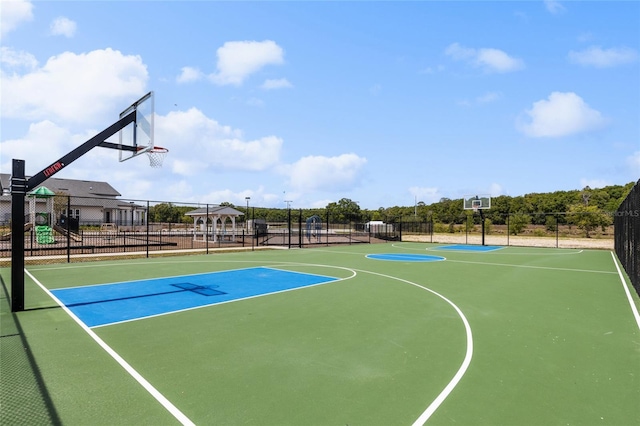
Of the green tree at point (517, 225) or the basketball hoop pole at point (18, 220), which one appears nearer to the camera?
the basketball hoop pole at point (18, 220)

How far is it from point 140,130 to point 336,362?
8.06 metres

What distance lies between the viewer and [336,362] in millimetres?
4578

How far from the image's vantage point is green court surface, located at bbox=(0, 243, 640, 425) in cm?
341

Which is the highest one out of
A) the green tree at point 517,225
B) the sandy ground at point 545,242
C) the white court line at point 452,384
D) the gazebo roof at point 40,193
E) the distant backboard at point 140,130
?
the distant backboard at point 140,130

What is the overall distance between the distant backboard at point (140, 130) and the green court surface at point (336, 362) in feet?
13.5

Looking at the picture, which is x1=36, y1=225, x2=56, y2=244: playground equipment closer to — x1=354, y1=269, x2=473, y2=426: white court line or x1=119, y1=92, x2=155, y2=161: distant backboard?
x1=119, y1=92, x2=155, y2=161: distant backboard

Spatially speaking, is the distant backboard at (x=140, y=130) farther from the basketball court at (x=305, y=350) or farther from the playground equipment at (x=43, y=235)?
the playground equipment at (x=43, y=235)

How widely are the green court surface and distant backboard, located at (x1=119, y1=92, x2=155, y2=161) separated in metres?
4.11

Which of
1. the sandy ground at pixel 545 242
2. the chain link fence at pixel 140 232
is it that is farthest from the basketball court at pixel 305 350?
the sandy ground at pixel 545 242

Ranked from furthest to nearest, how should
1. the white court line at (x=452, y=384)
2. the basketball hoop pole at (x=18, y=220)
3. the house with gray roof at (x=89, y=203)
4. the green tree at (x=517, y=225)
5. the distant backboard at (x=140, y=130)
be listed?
the house with gray roof at (x=89, y=203) → the green tree at (x=517, y=225) → the distant backboard at (x=140, y=130) → the basketball hoop pole at (x=18, y=220) → the white court line at (x=452, y=384)

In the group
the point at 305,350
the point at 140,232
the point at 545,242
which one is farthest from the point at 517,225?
the point at 305,350

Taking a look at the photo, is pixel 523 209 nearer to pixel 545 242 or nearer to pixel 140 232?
pixel 545 242

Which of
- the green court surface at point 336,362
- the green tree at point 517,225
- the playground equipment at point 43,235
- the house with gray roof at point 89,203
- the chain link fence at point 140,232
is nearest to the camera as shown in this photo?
the green court surface at point 336,362

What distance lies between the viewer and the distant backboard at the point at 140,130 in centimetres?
924
